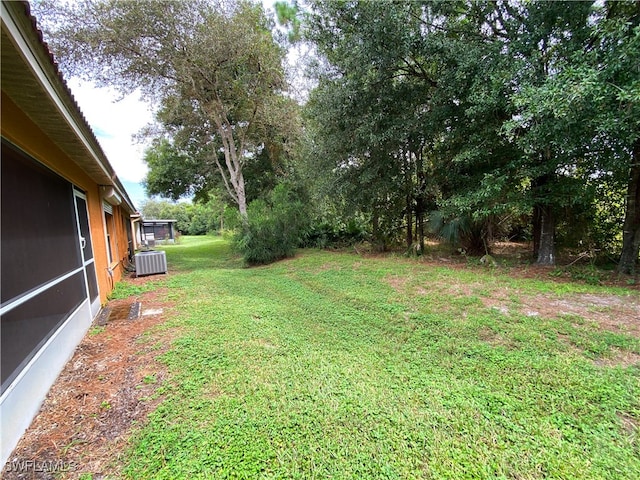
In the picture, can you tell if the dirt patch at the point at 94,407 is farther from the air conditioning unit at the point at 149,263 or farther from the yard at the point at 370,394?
the air conditioning unit at the point at 149,263

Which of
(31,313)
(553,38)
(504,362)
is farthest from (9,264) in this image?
(553,38)

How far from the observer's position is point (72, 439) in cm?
180

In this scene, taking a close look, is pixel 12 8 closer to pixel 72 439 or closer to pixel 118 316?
pixel 72 439

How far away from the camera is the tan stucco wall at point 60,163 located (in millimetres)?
2123

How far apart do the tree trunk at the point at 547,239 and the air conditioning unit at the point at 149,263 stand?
32.9ft

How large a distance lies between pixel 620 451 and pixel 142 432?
3.15 metres

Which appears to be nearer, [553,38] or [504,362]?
[504,362]

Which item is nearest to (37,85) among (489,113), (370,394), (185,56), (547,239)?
(370,394)

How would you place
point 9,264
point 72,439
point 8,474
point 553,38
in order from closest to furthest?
point 8,474, point 72,439, point 9,264, point 553,38

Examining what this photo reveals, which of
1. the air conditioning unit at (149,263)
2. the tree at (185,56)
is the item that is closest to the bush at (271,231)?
the tree at (185,56)

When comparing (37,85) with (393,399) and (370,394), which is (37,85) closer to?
(370,394)

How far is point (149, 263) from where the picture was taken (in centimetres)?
743

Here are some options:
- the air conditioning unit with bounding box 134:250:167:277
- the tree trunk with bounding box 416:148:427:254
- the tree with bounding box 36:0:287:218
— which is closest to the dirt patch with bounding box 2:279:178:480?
the air conditioning unit with bounding box 134:250:167:277

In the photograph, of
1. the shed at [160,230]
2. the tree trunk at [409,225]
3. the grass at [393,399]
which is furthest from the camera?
the shed at [160,230]
